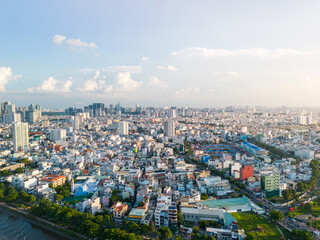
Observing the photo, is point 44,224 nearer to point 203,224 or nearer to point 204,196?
point 203,224

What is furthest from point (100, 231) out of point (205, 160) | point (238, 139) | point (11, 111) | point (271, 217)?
point (11, 111)

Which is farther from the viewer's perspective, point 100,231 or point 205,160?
point 205,160

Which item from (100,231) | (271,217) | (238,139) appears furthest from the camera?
(238,139)

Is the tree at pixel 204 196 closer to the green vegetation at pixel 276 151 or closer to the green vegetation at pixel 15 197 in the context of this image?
the green vegetation at pixel 15 197

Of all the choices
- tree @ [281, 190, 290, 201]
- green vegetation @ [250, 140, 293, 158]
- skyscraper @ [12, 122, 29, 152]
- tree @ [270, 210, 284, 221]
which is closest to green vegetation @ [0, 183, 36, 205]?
tree @ [270, 210, 284, 221]

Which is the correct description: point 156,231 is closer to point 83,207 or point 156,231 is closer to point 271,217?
point 83,207

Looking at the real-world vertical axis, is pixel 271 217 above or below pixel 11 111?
below

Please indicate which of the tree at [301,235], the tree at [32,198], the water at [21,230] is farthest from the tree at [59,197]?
the tree at [301,235]

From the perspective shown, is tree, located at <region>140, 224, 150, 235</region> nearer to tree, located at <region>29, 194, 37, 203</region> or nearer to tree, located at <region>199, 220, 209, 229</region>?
tree, located at <region>199, 220, 209, 229</region>
